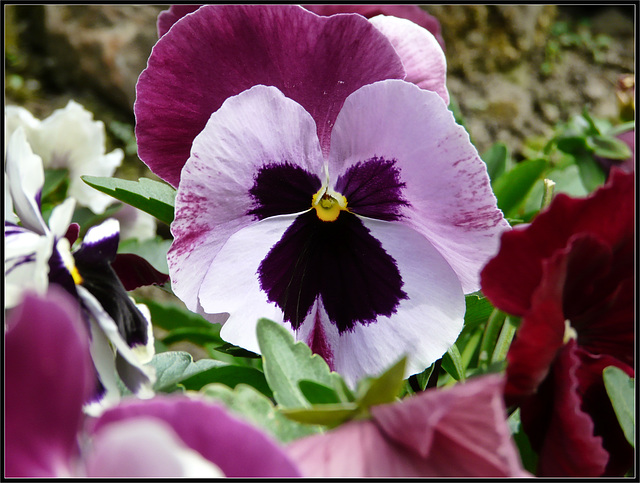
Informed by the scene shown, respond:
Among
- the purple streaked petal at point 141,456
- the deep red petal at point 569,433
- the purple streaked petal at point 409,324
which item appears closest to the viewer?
the purple streaked petal at point 141,456

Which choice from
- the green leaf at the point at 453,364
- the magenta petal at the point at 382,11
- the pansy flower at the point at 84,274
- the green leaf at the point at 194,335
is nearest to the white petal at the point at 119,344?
the pansy flower at the point at 84,274

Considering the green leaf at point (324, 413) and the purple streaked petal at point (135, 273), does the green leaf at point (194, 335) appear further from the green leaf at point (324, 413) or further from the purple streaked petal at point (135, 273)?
the green leaf at point (324, 413)

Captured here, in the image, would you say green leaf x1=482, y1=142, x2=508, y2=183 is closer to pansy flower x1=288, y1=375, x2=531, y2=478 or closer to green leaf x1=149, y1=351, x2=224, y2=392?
green leaf x1=149, y1=351, x2=224, y2=392

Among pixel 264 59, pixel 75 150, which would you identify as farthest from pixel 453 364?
pixel 75 150

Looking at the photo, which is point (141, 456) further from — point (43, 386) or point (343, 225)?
point (343, 225)

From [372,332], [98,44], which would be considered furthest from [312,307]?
[98,44]

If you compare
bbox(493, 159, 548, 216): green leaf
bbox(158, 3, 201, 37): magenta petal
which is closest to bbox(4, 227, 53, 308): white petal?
bbox(158, 3, 201, 37): magenta petal

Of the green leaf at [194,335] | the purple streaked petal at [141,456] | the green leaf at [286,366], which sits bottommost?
the green leaf at [194,335]
